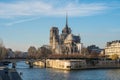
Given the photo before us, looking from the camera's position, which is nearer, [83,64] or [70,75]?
[70,75]

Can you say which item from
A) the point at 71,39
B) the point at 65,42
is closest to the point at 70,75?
the point at 71,39

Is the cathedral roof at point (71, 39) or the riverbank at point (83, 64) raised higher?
the cathedral roof at point (71, 39)

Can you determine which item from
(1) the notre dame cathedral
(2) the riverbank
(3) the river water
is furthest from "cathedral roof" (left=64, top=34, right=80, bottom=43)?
(3) the river water

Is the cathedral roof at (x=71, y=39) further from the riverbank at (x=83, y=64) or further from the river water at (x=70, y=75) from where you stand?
the river water at (x=70, y=75)

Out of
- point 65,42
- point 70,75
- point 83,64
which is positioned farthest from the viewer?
point 65,42

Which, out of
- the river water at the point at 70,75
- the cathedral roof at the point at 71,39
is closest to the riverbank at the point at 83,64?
the river water at the point at 70,75

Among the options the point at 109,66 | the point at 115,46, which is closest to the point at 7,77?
the point at 109,66

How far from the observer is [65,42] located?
147 meters

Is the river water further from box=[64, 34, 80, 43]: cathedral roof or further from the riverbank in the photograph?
box=[64, 34, 80, 43]: cathedral roof

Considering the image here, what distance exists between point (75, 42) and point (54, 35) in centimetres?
1418

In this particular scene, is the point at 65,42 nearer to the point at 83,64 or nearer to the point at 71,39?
the point at 71,39

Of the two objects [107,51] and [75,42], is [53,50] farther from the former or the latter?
[107,51]

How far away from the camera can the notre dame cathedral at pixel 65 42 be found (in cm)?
14075

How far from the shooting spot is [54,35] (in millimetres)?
157375
